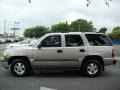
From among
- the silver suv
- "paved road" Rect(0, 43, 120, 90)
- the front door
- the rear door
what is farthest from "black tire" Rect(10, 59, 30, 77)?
the rear door

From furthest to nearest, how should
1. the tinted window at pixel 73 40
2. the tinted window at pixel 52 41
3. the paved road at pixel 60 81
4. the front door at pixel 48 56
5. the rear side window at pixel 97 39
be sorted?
the rear side window at pixel 97 39 → the tinted window at pixel 73 40 → the tinted window at pixel 52 41 → the front door at pixel 48 56 → the paved road at pixel 60 81

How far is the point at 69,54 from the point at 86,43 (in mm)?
848

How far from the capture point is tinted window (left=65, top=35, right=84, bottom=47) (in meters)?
12.5

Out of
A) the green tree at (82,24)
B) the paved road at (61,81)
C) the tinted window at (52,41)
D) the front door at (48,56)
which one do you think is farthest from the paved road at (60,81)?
the green tree at (82,24)

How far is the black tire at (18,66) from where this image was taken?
40.8 ft

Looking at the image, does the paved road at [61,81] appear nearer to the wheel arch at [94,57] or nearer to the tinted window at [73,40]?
the wheel arch at [94,57]

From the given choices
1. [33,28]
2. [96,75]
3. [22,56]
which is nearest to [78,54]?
[96,75]

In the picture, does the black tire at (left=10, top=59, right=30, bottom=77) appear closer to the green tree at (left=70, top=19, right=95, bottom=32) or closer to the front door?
the front door

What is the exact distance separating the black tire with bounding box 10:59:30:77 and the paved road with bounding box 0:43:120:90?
26cm

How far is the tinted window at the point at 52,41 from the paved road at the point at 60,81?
4.12ft

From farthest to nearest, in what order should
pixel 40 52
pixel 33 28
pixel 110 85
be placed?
pixel 33 28
pixel 40 52
pixel 110 85

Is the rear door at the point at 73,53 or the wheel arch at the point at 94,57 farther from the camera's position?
the wheel arch at the point at 94,57

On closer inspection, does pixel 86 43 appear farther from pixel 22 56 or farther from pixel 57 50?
pixel 22 56

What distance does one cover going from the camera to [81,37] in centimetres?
1270
